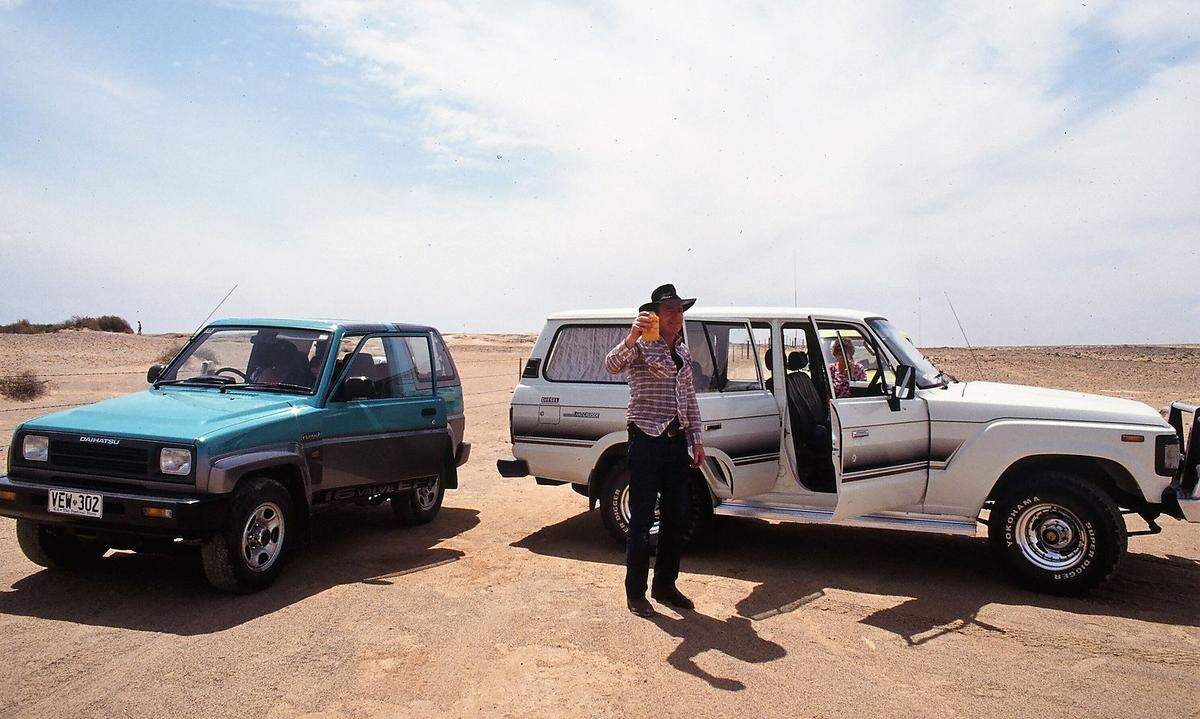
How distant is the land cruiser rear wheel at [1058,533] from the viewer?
233 inches

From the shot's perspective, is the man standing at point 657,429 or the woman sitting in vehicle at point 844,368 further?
the woman sitting in vehicle at point 844,368

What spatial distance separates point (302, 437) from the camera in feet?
21.6

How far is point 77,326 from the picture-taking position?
55.0 m

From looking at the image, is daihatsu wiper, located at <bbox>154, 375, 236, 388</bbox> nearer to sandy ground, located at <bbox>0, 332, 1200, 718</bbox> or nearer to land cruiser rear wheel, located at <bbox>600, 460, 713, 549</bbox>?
sandy ground, located at <bbox>0, 332, 1200, 718</bbox>

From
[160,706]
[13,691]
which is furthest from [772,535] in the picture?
[13,691]

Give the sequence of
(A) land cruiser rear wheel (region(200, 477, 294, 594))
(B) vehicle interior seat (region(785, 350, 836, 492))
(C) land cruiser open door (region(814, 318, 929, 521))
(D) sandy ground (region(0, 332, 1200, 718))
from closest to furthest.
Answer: (D) sandy ground (region(0, 332, 1200, 718)) < (A) land cruiser rear wheel (region(200, 477, 294, 594)) < (C) land cruiser open door (region(814, 318, 929, 521)) < (B) vehicle interior seat (region(785, 350, 836, 492))

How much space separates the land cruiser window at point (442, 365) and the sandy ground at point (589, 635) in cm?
163

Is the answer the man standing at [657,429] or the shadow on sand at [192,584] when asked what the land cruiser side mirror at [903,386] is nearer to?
the man standing at [657,429]

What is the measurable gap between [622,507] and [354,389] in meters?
2.46

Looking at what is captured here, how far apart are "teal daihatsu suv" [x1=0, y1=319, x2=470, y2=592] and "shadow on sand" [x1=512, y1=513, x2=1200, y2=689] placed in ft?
5.19

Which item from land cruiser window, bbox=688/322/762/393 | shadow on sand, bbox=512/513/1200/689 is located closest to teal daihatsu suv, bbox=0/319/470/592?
shadow on sand, bbox=512/513/1200/689

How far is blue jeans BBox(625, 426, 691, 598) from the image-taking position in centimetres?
561

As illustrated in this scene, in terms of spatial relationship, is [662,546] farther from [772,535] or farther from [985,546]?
[985,546]

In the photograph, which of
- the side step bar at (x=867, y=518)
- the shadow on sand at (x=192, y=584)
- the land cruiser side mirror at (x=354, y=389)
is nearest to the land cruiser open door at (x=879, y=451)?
the side step bar at (x=867, y=518)
